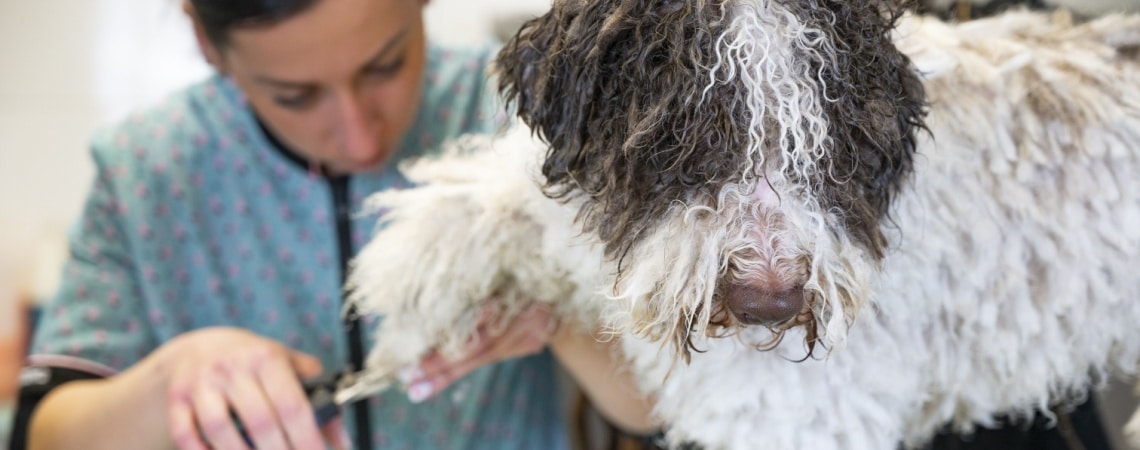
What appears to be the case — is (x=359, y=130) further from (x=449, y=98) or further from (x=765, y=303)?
(x=765, y=303)

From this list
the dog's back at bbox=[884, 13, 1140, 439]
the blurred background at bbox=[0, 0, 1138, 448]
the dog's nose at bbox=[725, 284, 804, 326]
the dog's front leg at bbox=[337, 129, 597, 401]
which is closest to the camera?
the dog's nose at bbox=[725, 284, 804, 326]

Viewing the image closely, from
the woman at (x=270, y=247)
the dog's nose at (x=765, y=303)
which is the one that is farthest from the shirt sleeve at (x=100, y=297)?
the dog's nose at (x=765, y=303)

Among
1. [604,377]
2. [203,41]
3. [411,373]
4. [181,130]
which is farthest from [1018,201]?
[181,130]

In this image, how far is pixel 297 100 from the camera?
2.53 ft

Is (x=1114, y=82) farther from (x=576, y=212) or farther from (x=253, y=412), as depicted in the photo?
(x=253, y=412)

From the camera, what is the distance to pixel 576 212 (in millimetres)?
503

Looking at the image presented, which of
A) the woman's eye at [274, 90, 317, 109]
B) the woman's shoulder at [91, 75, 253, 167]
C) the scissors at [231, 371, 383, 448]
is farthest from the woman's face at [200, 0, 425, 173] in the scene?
the scissors at [231, 371, 383, 448]

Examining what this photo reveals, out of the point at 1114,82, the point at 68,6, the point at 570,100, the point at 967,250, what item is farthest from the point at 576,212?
the point at 68,6

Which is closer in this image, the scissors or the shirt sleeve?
the scissors

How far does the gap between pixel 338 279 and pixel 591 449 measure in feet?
1.56

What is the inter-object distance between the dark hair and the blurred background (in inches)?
34.4

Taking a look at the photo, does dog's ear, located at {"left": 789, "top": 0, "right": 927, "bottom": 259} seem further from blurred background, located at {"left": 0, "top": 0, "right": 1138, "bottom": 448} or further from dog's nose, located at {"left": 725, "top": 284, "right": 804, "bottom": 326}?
blurred background, located at {"left": 0, "top": 0, "right": 1138, "bottom": 448}

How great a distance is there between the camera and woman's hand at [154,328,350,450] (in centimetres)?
65

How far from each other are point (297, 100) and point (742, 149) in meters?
0.51
